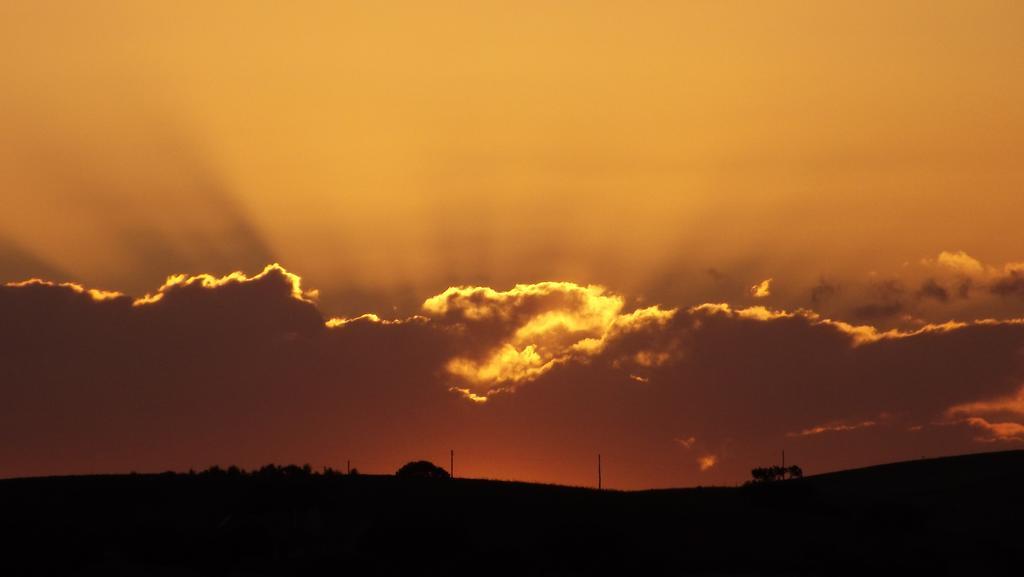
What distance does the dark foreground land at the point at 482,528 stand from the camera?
72375 millimetres

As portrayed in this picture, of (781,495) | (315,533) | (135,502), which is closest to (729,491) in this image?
(781,495)

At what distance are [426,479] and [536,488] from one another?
6235mm

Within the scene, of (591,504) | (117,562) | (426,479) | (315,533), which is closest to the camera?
(117,562)

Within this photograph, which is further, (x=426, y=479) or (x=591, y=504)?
(x=426, y=479)

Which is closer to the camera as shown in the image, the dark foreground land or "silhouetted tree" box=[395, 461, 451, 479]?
the dark foreground land

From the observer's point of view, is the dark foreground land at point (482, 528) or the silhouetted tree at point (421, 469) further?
the silhouetted tree at point (421, 469)

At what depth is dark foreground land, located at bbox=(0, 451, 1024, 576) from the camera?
72375 millimetres

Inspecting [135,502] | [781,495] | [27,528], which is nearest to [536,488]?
[781,495]

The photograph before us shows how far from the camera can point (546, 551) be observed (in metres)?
73.3

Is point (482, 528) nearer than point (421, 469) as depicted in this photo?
Yes

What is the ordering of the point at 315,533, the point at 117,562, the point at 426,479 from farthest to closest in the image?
the point at 426,479, the point at 315,533, the point at 117,562

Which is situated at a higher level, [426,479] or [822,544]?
[426,479]

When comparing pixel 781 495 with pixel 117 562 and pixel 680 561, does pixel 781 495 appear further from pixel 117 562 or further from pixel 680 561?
pixel 117 562

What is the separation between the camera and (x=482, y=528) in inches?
3046
